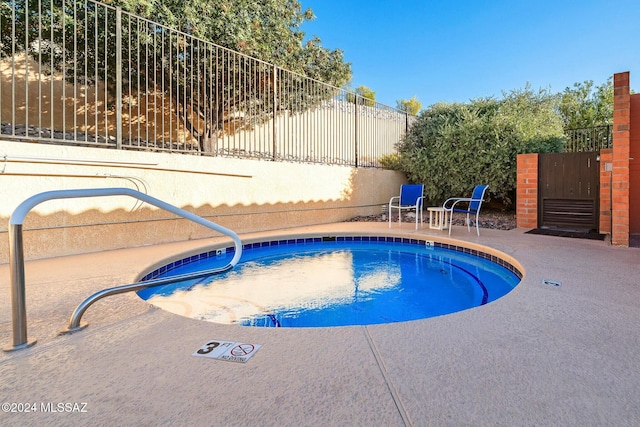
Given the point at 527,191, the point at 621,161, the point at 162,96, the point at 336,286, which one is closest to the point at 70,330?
the point at 336,286

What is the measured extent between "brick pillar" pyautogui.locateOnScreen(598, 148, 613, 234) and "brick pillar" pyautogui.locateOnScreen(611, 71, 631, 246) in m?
1.28

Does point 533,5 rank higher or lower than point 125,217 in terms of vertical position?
higher

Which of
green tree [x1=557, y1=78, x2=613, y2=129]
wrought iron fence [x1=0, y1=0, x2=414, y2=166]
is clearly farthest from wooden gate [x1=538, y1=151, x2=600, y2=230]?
green tree [x1=557, y1=78, x2=613, y2=129]

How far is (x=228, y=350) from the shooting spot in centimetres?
171

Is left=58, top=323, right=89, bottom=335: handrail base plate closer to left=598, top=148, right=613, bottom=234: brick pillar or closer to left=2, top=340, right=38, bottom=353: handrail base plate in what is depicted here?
left=2, top=340, right=38, bottom=353: handrail base plate

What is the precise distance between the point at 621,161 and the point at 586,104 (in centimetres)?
1926

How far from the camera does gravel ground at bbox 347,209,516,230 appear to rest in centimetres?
718

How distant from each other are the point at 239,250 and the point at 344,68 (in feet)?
32.8

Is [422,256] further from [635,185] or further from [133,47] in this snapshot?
[133,47]

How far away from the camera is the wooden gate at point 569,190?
600 centimetres

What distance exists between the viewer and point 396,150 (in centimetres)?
1015

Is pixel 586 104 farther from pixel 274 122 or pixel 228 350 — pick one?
pixel 228 350

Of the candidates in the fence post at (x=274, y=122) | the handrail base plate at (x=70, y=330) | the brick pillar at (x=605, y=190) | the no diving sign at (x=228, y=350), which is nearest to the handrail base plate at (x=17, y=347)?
the handrail base plate at (x=70, y=330)

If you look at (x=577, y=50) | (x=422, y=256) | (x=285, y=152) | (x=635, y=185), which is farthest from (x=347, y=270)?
(x=577, y=50)
